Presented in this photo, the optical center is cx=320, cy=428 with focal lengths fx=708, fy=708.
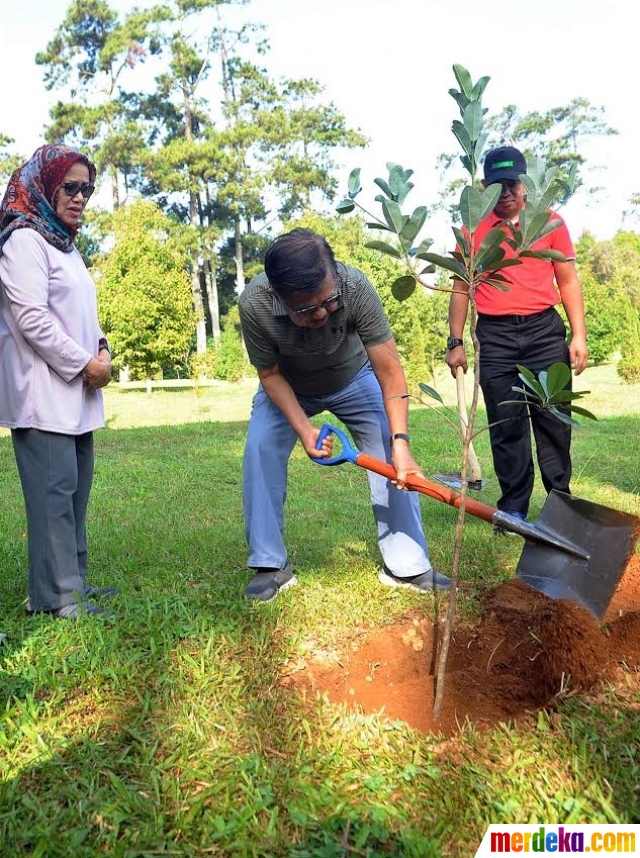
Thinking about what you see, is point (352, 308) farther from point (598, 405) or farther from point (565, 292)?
point (598, 405)

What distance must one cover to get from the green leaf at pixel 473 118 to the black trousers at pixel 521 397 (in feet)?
6.45

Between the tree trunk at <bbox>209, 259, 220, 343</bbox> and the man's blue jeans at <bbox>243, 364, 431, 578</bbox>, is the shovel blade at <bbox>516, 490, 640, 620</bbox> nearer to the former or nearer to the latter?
the man's blue jeans at <bbox>243, 364, 431, 578</bbox>

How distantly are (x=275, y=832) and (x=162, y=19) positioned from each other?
3347cm

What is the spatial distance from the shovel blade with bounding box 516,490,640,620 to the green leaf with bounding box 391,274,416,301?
3.39 feet

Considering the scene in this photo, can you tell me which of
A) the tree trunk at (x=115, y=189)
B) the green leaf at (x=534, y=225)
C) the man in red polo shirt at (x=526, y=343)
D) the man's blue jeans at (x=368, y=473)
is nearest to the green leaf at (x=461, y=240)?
the green leaf at (x=534, y=225)

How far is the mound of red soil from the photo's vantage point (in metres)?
2.28

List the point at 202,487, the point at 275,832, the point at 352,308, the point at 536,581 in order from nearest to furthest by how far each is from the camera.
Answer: the point at 275,832, the point at 536,581, the point at 352,308, the point at 202,487

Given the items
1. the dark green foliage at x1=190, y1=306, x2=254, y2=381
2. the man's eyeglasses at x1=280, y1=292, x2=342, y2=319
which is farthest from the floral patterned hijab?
the dark green foliage at x1=190, y1=306, x2=254, y2=381

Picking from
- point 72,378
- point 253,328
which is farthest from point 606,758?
point 72,378

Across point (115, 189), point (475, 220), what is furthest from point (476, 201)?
point (115, 189)

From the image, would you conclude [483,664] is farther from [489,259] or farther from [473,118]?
[473,118]

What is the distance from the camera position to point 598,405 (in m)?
11.4

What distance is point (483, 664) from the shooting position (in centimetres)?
249

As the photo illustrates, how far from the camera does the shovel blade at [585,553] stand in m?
2.45
